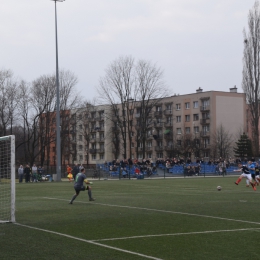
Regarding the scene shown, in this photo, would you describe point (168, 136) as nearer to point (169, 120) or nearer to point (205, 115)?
point (169, 120)

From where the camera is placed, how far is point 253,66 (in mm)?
68312

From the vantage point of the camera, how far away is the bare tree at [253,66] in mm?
68312

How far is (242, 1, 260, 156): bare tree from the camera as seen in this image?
6831cm

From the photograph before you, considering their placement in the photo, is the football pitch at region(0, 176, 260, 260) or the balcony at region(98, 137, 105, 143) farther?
the balcony at region(98, 137, 105, 143)

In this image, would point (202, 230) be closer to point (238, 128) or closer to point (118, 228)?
point (118, 228)

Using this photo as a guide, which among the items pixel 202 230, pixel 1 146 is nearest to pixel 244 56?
pixel 1 146

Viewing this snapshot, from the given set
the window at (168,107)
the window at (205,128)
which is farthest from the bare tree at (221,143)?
the window at (168,107)

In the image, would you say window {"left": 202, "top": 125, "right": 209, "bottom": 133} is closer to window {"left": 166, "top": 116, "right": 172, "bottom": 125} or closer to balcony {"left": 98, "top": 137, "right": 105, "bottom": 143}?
window {"left": 166, "top": 116, "right": 172, "bottom": 125}

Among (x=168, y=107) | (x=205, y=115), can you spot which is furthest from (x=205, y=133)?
(x=168, y=107)

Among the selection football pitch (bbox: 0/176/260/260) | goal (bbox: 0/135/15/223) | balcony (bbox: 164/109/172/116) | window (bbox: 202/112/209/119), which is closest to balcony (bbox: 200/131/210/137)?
window (bbox: 202/112/209/119)

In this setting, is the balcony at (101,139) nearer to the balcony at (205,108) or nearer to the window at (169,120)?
the window at (169,120)

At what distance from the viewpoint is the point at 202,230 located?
41.0 feet

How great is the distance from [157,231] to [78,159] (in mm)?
104716

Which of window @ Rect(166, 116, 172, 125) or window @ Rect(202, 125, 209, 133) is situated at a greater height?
window @ Rect(166, 116, 172, 125)
